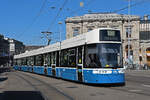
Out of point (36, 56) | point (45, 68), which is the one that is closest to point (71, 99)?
point (45, 68)

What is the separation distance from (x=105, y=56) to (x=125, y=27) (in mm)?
58473

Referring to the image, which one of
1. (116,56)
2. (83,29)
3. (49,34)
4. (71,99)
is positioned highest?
(83,29)

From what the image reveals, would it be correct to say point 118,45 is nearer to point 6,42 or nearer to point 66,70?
point 66,70

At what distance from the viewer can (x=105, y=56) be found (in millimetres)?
14352

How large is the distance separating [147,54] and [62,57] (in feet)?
167

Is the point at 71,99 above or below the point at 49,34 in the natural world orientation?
below

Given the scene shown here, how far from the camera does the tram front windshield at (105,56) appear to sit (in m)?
14.3

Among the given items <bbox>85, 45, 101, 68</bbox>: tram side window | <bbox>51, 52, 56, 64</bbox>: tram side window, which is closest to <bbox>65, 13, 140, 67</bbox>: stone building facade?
<bbox>51, 52, 56, 64</bbox>: tram side window

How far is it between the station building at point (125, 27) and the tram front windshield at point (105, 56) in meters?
52.5

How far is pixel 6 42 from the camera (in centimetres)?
12638

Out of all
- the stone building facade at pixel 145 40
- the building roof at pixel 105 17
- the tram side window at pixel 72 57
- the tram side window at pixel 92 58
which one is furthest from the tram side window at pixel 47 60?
the building roof at pixel 105 17

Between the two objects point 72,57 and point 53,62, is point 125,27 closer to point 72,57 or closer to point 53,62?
point 53,62

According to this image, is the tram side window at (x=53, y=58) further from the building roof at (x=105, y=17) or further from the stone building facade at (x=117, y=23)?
the building roof at (x=105, y=17)

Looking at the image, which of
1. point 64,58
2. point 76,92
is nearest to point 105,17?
point 64,58
